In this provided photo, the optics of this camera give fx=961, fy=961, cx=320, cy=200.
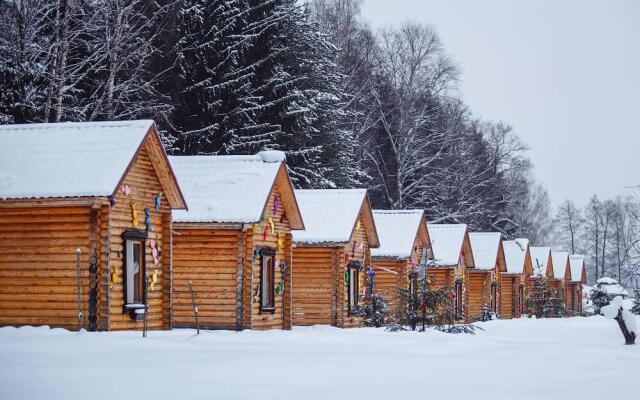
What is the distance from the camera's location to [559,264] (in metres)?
75.6

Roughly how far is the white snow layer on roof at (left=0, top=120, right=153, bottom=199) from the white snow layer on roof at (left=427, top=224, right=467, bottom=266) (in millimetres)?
26397

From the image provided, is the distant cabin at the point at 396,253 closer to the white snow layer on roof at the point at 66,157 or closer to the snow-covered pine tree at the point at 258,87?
the snow-covered pine tree at the point at 258,87

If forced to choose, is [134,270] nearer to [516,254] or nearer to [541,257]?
[516,254]

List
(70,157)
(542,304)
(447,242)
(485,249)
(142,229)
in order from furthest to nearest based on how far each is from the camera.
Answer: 1. (542,304)
2. (485,249)
3. (447,242)
4. (142,229)
5. (70,157)

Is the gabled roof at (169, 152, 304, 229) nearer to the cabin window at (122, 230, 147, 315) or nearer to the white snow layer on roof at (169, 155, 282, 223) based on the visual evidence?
the white snow layer on roof at (169, 155, 282, 223)

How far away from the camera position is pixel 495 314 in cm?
5644

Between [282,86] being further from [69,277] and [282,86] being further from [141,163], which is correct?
[69,277]

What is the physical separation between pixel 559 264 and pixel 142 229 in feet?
187

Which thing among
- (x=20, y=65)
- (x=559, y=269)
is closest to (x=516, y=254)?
(x=559, y=269)

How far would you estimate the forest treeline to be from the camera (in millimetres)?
32906

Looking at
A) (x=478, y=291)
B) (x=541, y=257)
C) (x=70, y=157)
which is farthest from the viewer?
(x=541, y=257)

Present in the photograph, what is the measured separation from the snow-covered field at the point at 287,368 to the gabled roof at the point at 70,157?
317 centimetres

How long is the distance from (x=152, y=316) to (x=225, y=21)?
21.7m

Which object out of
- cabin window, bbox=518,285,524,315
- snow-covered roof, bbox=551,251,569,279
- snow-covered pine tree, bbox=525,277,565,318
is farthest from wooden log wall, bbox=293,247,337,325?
snow-covered roof, bbox=551,251,569,279
